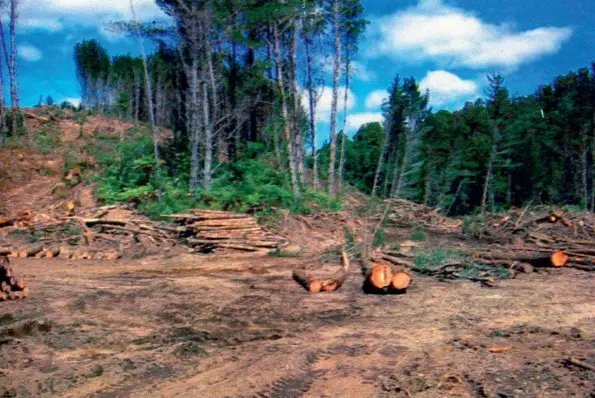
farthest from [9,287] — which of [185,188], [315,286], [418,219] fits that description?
[418,219]

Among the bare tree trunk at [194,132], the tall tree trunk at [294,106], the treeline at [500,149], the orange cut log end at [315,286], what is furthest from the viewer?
the treeline at [500,149]

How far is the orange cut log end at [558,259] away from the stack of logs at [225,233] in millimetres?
6459

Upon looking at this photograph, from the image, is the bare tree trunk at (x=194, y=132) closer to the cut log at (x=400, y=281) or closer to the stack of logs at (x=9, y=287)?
the stack of logs at (x=9, y=287)

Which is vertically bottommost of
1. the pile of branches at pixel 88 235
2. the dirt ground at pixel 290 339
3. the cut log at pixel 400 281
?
the dirt ground at pixel 290 339

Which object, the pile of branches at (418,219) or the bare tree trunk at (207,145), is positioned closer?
the bare tree trunk at (207,145)

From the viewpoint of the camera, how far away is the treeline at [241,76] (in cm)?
1677

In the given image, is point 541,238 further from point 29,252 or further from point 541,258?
point 29,252

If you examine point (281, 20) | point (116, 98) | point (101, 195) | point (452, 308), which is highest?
point (116, 98)

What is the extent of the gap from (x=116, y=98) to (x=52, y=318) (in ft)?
162

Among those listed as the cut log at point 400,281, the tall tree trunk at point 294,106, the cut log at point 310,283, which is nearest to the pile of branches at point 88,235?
the cut log at point 310,283

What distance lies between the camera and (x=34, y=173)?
67.5 feet

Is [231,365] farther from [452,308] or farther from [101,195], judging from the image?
[101,195]

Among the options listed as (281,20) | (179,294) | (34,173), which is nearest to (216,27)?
(281,20)

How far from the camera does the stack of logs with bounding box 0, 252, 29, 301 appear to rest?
665 centimetres
